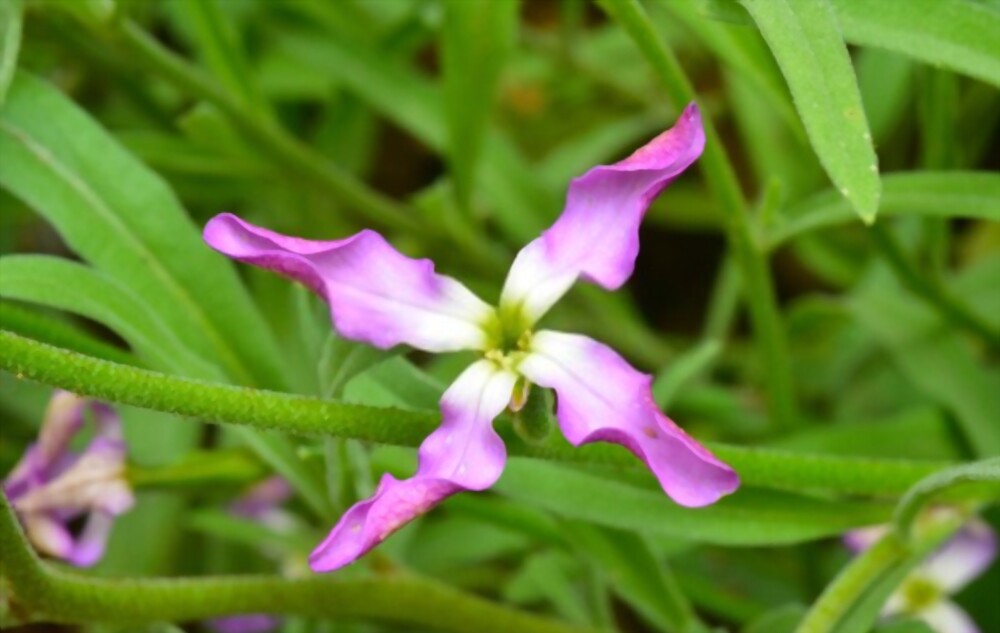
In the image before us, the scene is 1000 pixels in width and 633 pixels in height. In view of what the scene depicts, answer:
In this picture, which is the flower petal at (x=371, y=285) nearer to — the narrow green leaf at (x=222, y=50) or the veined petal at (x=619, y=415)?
the veined petal at (x=619, y=415)

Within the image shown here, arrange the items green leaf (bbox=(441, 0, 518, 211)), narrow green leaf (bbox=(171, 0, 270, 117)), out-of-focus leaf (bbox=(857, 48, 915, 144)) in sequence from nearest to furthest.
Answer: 1. green leaf (bbox=(441, 0, 518, 211))
2. narrow green leaf (bbox=(171, 0, 270, 117))
3. out-of-focus leaf (bbox=(857, 48, 915, 144))

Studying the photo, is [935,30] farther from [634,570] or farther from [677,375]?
[634,570]

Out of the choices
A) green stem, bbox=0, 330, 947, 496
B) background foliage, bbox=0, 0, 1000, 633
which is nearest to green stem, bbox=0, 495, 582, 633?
background foliage, bbox=0, 0, 1000, 633

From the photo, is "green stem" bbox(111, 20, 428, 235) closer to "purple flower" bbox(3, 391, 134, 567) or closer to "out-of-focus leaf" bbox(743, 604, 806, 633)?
"purple flower" bbox(3, 391, 134, 567)

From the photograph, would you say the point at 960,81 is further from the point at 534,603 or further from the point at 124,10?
the point at 124,10

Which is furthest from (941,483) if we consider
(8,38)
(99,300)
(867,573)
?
(8,38)
